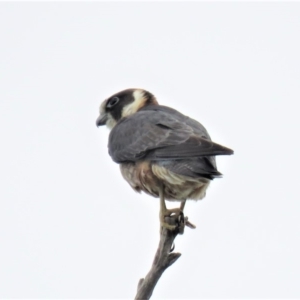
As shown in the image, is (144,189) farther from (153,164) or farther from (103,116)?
(103,116)

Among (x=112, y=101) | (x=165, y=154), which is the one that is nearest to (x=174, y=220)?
(x=165, y=154)

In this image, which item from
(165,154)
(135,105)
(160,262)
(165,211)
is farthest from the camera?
(135,105)

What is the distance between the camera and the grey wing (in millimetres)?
5578

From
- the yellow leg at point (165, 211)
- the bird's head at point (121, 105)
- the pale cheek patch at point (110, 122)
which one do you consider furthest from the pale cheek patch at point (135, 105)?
the yellow leg at point (165, 211)

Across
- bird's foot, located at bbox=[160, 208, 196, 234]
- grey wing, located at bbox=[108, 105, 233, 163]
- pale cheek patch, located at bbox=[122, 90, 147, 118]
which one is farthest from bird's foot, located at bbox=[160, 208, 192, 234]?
pale cheek patch, located at bbox=[122, 90, 147, 118]

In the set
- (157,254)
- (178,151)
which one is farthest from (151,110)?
(157,254)

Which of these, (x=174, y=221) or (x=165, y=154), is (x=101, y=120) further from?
(x=174, y=221)

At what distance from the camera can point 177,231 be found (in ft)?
17.4

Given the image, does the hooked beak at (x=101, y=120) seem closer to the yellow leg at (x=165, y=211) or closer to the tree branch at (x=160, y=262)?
the yellow leg at (x=165, y=211)

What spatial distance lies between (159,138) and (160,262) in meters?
1.45

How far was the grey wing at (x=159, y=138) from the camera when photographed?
18.3 ft

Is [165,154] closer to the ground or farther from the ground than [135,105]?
closer to the ground

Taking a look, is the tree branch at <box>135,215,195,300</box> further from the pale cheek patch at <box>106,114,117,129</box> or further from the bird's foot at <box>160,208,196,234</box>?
the pale cheek patch at <box>106,114,117,129</box>

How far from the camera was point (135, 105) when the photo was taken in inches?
288
